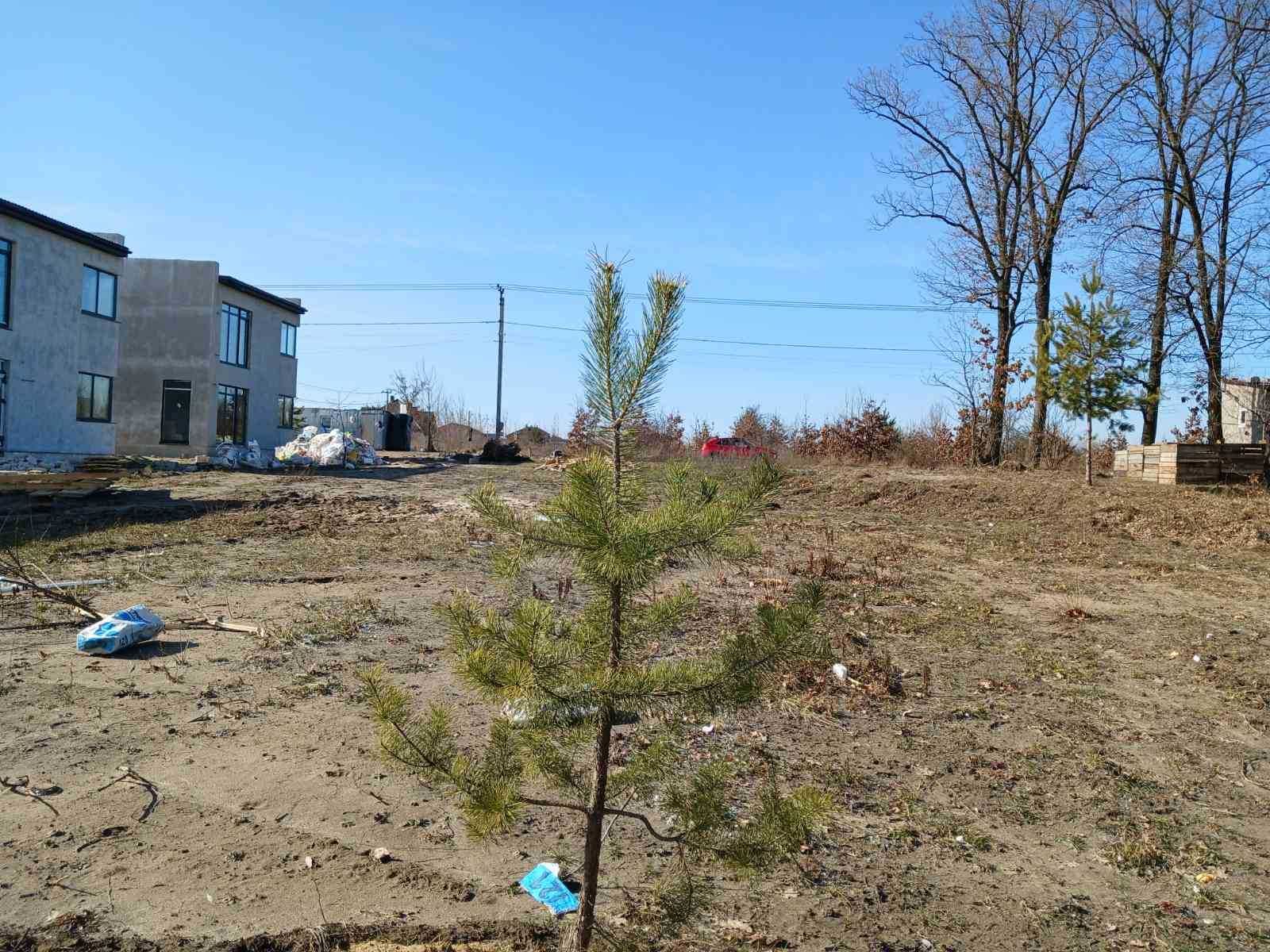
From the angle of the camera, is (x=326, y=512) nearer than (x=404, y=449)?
Yes

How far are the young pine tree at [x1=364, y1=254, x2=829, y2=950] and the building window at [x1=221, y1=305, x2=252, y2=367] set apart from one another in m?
35.1

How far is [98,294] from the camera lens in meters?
26.9

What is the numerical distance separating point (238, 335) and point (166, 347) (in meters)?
3.02

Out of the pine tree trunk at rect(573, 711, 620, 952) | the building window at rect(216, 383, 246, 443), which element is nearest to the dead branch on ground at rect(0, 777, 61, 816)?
the pine tree trunk at rect(573, 711, 620, 952)

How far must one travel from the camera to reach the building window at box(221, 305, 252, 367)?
1359 inches

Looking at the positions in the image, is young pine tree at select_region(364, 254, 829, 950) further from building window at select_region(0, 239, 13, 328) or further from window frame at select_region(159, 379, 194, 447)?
window frame at select_region(159, 379, 194, 447)

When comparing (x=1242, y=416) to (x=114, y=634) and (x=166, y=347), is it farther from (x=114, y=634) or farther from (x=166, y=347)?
(x=166, y=347)

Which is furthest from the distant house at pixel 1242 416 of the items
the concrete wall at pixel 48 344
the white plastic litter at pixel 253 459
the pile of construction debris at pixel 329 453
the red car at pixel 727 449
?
the concrete wall at pixel 48 344

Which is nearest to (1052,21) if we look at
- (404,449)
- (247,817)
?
(247,817)

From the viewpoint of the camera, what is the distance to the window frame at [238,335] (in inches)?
1350

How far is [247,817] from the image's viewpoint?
3.97m

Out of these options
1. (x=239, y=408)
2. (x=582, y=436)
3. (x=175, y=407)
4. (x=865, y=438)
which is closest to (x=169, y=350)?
(x=175, y=407)

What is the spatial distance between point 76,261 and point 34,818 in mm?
26362

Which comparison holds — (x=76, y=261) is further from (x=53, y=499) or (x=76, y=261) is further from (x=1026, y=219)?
(x=1026, y=219)
